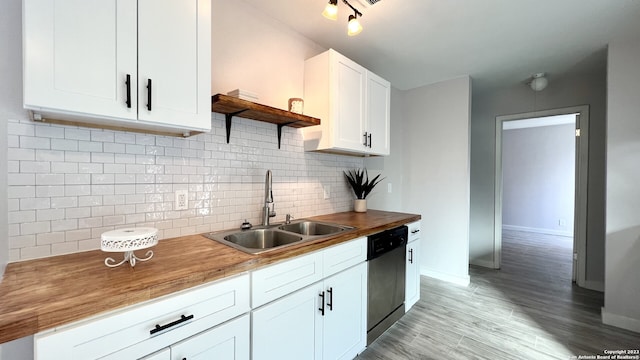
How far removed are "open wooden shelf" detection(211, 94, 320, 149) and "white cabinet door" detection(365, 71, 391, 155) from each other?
674mm

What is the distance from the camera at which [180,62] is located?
1.25m

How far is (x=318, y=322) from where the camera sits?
4.97 ft

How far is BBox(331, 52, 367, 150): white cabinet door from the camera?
2.10 m

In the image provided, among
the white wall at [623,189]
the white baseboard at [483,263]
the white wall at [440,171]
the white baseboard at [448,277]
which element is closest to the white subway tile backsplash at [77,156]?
the white wall at [440,171]

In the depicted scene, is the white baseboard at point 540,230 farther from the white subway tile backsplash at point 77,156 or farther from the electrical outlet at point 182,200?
the white subway tile backsplash at point 77,156

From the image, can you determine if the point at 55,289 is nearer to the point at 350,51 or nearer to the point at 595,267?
the point at 350,51

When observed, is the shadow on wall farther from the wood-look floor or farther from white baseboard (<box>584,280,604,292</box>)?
white baseboard (<box>584,280,604,292</box>)

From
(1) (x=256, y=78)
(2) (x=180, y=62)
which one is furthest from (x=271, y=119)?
(2) (x=180, y=62)

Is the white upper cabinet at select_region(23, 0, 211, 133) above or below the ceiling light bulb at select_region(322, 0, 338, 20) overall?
below

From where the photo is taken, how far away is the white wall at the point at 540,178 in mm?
5883

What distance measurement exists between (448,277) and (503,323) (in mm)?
962

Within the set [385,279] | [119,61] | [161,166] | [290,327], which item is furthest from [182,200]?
[385,279]

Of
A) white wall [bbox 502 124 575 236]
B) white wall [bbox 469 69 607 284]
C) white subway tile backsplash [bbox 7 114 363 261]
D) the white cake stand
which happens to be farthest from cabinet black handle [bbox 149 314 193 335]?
white wall [bbox 502 124 575 236]

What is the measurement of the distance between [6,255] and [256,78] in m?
1.62
